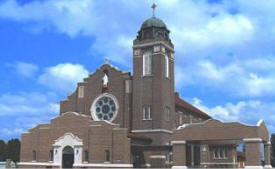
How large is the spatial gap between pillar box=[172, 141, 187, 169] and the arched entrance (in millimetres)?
13094

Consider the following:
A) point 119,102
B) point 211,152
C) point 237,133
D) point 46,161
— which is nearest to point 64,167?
point 46,161

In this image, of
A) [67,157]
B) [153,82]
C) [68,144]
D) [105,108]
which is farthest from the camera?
[105,108]

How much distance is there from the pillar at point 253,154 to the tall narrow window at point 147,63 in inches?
705

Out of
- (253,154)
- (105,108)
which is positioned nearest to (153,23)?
(105,108)

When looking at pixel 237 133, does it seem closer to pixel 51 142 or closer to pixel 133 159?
pixel 133 159

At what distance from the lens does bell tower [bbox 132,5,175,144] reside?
54.8 m

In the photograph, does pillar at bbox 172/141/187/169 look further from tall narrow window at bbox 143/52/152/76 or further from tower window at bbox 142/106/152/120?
tall narrow window at bbox 143/52/152/76

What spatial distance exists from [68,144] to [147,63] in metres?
15.1

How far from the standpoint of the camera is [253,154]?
43812 millimetres

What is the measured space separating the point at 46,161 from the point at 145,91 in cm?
1554

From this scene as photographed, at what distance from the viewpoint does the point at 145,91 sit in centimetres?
5631

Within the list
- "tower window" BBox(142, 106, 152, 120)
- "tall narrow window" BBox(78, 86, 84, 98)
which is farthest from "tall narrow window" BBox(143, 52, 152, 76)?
"tall narrow window" BBox(78, 86, 84, 98)

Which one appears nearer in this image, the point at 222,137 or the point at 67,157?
the point at 222,137

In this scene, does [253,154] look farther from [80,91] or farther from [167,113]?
[80,91]
